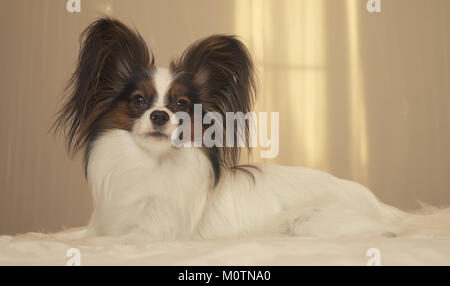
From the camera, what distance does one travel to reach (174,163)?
2027 mm

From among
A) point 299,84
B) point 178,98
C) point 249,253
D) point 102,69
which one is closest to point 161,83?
point 178,98

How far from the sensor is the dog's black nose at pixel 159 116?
191 cm

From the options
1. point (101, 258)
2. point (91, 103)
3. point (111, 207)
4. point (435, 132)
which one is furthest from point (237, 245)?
point (435, 132)

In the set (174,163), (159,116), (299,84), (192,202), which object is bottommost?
(192,202)

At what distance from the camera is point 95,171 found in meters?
2.05

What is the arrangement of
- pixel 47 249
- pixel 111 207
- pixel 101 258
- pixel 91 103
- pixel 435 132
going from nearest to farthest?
pixel 101 258
pixel 47 249
pixel 111 207
pixel 91 103
pixel 435 132

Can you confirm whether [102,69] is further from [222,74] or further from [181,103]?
[222,74]

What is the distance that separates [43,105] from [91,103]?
1842 millimetres

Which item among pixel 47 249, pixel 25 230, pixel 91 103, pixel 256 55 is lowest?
pixel 25 230

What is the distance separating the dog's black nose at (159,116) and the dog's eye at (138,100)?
11 centimetres

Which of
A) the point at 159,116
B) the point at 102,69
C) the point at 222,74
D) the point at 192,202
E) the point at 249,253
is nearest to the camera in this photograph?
the point at 249,253

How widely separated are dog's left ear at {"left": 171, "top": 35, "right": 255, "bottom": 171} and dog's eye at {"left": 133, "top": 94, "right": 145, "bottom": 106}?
0.23 meters

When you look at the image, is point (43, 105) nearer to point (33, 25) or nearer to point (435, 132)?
point (33, 25)

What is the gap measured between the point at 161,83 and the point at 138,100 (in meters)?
0.12
